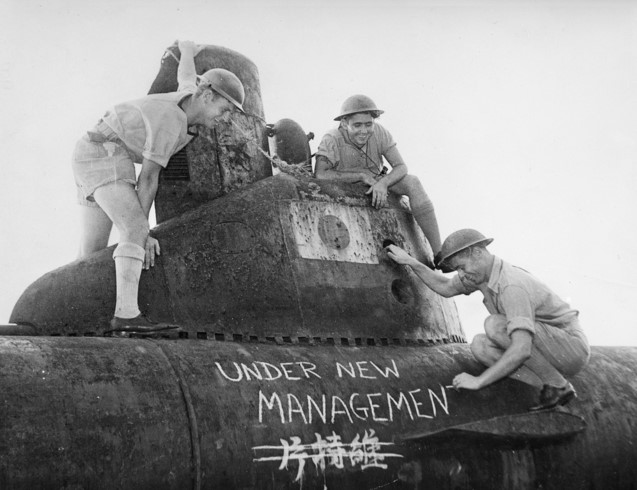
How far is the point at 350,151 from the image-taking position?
8297 millimetres

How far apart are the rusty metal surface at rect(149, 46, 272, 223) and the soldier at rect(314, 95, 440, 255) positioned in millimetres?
633

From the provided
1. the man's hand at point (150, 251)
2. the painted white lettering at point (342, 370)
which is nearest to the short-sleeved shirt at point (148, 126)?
the man's hand at point (150, 251)

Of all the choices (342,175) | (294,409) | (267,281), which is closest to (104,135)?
(267,281)

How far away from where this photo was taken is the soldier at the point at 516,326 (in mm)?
6523

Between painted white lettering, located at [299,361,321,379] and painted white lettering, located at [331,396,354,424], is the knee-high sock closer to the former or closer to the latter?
painted white lettering, located at [299,361,321,379]

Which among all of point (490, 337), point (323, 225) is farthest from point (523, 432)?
point (323, 225)

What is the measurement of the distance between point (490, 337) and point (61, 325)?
3.22 meters

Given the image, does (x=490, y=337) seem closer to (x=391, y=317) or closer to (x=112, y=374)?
(x=391, y=317)

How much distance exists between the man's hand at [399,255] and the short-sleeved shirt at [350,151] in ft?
3.52

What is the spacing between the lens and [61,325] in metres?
6.70

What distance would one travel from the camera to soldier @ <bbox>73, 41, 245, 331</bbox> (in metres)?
6.53

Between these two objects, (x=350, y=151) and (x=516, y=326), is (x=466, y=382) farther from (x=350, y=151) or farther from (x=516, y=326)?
(x=350, y=151)

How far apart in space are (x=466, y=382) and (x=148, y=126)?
308 centimetres

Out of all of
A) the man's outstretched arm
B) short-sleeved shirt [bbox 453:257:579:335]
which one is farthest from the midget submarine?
short-sleeved shirt [bbox 453:257:579:335]
